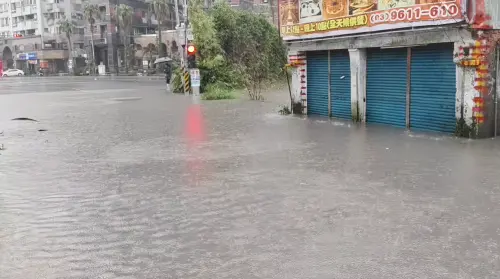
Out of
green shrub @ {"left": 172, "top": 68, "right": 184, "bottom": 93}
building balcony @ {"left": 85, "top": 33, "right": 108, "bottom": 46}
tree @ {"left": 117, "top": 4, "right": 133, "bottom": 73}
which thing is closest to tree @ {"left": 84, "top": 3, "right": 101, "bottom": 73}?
building balcony @ {"left": 85, "top": 33, "right": 108, "bottom": 46}

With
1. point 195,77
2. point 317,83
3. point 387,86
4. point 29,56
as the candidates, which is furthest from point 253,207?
point 29,56

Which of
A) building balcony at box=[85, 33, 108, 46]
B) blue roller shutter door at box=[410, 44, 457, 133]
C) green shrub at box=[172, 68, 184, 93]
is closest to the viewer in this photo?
blue roller shutter door at box=[410, 44, 457, 133]

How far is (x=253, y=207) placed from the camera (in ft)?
22.7

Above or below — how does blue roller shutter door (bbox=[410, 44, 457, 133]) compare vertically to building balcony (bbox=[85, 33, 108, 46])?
below

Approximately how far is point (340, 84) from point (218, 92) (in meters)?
12.3

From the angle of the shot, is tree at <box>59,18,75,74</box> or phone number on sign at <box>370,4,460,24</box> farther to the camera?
tree at <box>59,18,75,74</box>

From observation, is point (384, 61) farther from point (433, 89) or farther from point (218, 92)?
point (218, 92)

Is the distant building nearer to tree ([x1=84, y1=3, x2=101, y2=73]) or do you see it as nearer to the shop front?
tree ([x1=84, y1=3, x2=101, y2=73])

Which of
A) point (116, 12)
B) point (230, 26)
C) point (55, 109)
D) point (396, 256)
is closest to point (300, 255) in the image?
point (396, 256)

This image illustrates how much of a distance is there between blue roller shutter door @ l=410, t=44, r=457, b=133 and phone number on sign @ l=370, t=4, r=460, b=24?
878 millimetres

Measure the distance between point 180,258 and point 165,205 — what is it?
2.04m

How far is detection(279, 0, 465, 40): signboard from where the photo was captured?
481 inches

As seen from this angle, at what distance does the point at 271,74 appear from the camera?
35969 mm

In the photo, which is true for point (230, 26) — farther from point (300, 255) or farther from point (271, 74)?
point (300, 255)
